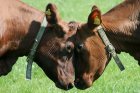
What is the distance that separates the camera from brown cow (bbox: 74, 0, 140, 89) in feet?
30.1

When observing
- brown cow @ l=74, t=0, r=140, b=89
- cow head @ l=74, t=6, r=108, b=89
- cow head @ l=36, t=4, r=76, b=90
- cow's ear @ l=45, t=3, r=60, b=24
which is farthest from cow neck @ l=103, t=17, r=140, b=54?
cow's ear @ l=45, t=3, r=60, b=24

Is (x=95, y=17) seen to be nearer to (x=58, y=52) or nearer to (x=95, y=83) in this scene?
(x=58, y=52)

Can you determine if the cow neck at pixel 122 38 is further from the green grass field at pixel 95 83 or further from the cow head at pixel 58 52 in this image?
the green grass field at pixel 95 83

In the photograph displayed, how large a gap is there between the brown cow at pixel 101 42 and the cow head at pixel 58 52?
0.15 m

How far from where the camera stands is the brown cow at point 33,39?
353 inches

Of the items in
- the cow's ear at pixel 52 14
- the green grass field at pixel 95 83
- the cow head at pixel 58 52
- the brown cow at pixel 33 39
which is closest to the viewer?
the cow's ear at pixel 52 14

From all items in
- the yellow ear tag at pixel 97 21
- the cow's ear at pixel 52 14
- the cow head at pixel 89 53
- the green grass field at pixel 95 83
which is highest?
the cow's ear at pixel 52 14

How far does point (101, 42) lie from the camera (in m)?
9.28

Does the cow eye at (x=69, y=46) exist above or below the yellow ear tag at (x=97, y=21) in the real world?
below

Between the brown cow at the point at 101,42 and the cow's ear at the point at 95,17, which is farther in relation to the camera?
the brown cow at the point at 101,42

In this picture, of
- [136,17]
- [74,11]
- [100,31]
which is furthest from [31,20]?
[74,11]

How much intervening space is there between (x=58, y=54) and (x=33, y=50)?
42cm

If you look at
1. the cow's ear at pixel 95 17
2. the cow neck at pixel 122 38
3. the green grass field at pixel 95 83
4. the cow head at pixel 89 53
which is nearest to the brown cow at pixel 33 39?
the cow head at pixel 89 53

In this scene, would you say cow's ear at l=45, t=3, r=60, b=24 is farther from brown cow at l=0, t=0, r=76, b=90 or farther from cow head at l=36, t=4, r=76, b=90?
cow head at l=36, t=4, r=76, b=90
